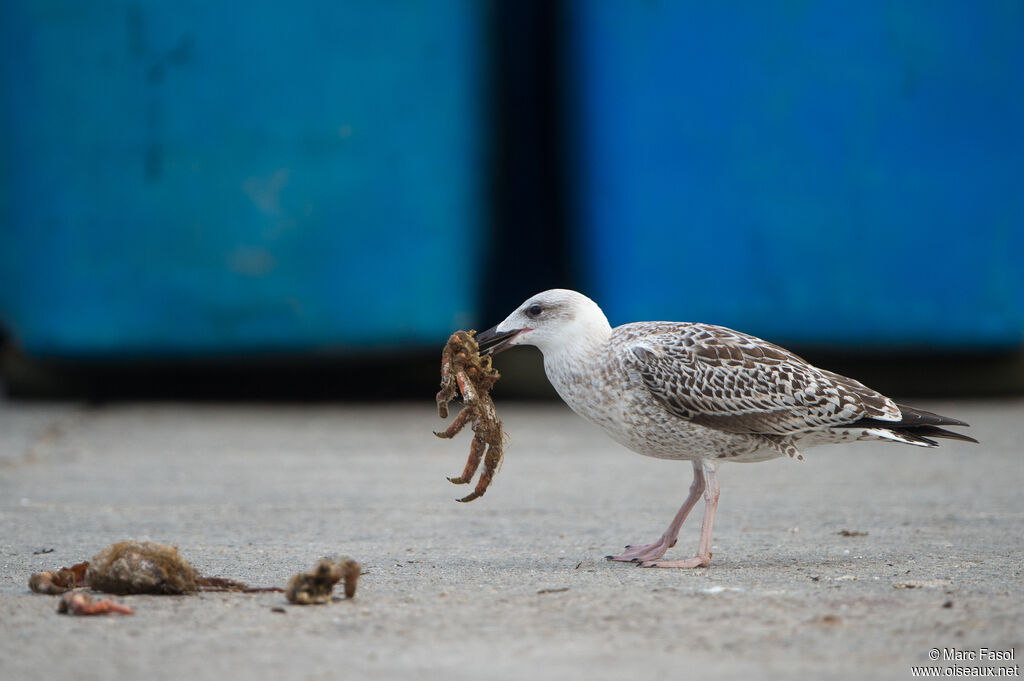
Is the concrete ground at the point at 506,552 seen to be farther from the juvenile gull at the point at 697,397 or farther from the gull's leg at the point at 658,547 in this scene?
the juvenile gull at the point at 697,397

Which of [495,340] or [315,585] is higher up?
[495,340]

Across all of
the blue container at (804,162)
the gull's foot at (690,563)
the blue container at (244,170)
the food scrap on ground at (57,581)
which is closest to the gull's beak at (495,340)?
the gull's foot at (690,563)

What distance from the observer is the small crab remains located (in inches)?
184

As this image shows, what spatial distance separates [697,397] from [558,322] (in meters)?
0.58

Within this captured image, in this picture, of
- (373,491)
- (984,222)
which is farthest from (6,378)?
(984,222)

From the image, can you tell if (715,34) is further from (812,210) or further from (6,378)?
(6,378)

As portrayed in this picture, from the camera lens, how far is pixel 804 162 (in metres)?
9.92

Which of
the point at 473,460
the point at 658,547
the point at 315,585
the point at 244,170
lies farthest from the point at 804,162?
the point at 315,585

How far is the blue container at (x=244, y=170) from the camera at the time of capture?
9.66 meters

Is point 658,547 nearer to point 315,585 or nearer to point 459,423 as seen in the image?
point 459,423

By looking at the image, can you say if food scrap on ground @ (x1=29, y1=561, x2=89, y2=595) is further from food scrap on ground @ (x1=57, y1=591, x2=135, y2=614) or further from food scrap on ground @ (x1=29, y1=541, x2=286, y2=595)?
food scrap on ground @ (x1=57, y1=591, x2=135, y2=614)

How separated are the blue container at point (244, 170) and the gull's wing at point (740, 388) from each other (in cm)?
505

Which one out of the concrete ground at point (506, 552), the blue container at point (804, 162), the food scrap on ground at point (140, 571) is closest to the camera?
the concrete ground at point (506, 552)

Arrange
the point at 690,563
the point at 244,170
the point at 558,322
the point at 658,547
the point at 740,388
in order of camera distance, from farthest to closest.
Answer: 1. the point at 244,170
2. the point at 558,322
3. the point at 740,388
4. the point at 658,547
5. the point at 690,563
